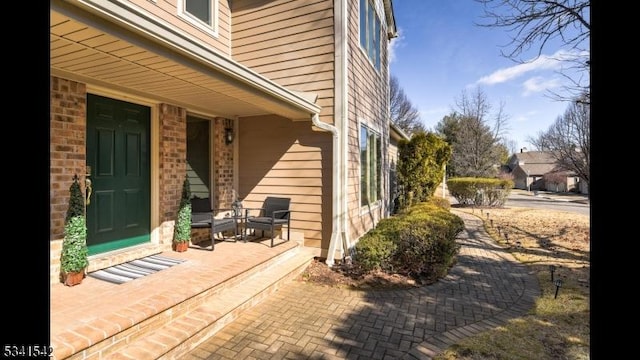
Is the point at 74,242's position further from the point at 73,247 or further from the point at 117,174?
the point at 117,174

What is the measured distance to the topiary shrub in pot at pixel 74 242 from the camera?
11.8 feet

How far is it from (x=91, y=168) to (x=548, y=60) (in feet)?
24.8

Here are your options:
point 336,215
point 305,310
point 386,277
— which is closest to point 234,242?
point 336,215

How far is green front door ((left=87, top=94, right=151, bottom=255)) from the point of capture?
414cm

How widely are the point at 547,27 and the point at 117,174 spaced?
740 centimetres

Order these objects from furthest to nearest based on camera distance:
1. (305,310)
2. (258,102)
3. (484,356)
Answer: (258,102) → (305,310) → (484,356)

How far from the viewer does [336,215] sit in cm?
575

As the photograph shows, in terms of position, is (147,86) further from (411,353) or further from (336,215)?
(411,353)

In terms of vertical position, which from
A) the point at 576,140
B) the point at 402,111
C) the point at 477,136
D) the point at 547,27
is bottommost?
the point at 576,140

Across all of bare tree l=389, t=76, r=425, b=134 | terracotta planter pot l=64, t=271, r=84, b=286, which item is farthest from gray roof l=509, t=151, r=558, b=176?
terracotta planter pot l=64, t=271, r=84, b=286

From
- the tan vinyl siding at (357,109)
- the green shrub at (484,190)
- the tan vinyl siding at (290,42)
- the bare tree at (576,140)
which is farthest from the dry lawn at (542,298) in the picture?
the green shrub at (484,190)

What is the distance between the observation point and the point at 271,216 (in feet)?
20.1

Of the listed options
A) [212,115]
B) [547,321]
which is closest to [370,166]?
[212,115]

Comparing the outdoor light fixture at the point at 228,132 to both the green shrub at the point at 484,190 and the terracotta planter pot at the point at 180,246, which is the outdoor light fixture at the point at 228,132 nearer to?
the terracotta planter pot at the point at 180,246
